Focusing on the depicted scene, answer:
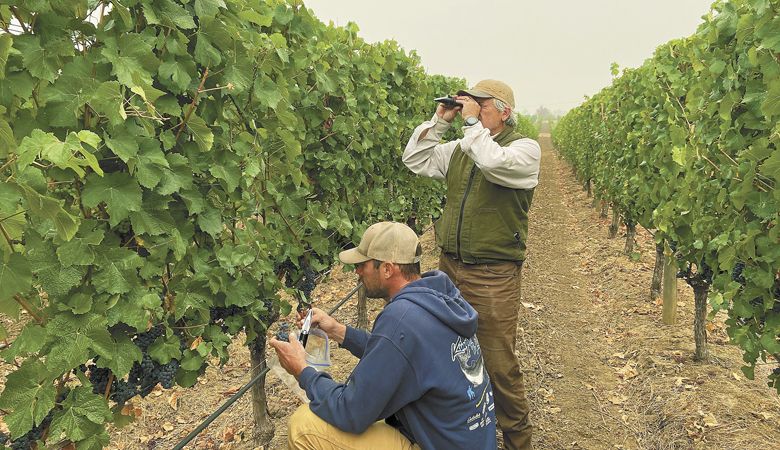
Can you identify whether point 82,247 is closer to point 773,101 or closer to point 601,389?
point 773,101

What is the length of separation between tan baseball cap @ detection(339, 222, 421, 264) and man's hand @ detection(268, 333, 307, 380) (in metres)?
0.48

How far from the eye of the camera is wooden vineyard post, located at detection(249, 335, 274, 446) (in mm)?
3721

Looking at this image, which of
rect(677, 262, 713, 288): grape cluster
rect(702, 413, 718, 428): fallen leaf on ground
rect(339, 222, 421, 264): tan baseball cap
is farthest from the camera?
rect(677, 262, 713, 288): grape cluster

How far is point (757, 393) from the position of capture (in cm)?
443

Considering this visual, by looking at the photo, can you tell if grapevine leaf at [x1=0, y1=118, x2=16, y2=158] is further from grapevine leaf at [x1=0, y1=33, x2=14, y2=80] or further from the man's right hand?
the man's right hand

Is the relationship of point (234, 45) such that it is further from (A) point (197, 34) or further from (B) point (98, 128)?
(B) point (98, 128)

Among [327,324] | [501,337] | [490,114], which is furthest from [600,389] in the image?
[327,324]

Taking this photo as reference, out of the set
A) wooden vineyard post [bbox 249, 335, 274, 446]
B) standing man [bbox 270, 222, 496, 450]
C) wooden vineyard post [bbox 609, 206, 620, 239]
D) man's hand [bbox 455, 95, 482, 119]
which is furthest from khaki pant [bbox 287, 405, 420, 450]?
wooden vineyard post [bbox 609, 206, 620, 239]

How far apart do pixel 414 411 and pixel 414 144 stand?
85.2 inches

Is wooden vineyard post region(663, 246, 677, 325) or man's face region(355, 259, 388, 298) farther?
wooden vineyard post region(663, 246, 677, 325)

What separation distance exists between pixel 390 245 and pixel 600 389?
343 centimetres

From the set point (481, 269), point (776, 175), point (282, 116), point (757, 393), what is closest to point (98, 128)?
point (282, 116)

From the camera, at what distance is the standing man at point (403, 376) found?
2.17 meters

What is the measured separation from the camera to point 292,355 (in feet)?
8.14
